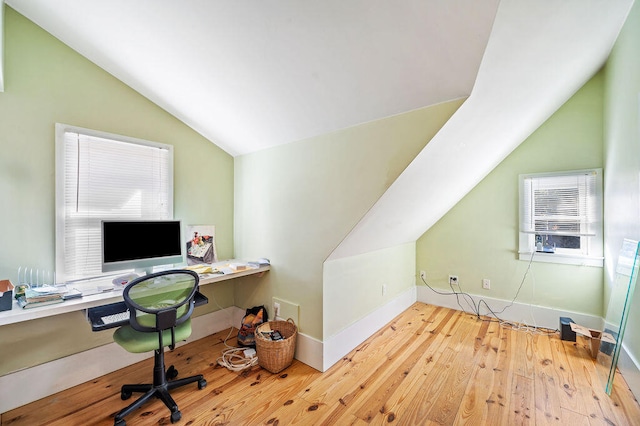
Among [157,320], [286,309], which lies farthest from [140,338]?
[286,309]

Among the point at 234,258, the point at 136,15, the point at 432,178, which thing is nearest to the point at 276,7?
the point at 136,15

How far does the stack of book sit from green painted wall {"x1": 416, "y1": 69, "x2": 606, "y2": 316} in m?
3.79

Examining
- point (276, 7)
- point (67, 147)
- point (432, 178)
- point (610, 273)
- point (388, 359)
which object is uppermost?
point (276, 7)

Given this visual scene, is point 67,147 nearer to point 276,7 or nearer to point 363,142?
point 276,7

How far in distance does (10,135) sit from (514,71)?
333 centimetres

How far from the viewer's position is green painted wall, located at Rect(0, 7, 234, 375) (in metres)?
1.79

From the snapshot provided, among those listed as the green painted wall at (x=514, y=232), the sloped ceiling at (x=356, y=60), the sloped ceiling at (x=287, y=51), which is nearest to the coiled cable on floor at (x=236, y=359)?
the sloped ceiling at (x=356, y=60)

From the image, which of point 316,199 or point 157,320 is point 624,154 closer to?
point 316,199

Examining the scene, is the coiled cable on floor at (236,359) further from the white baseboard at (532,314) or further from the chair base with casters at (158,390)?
the white baseboard at (532,314)

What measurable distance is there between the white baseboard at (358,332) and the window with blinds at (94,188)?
1.79 meters

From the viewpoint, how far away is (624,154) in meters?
2.09

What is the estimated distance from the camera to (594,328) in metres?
2.73

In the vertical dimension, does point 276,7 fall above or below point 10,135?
above

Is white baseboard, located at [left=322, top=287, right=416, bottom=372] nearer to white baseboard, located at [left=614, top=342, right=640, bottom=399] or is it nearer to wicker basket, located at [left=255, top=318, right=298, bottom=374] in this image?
wicker basket, located at [left=255, top=318, right=298, bottom=374]
